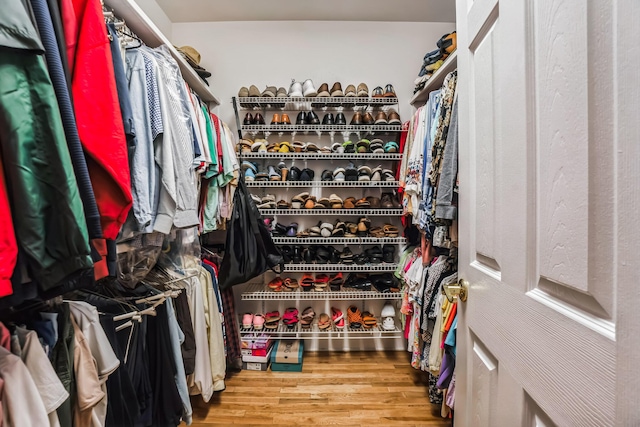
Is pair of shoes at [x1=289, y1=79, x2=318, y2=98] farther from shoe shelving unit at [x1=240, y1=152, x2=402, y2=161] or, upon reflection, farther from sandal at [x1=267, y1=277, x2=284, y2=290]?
sandal at [x1=267, y1=277, x2=284, y2=290]

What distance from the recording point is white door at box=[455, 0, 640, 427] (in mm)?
315

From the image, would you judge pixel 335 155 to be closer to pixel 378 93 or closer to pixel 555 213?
pixel 378 93

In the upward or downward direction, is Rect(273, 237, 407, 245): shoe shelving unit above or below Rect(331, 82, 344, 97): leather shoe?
below

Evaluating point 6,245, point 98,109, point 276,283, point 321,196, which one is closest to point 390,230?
point 321,196

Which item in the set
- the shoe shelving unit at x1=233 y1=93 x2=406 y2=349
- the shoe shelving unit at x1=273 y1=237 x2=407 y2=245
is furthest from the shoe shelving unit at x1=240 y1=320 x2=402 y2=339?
the shoe shelving unit at x1=273 y1=237 x2=407 y2=245

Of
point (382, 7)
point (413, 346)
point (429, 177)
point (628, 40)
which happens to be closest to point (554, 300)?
point (628, 40)

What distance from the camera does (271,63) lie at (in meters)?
2.06

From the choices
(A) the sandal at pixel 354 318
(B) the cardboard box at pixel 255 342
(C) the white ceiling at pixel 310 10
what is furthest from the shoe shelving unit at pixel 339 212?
(C) the white ceiling at pixel 310 10

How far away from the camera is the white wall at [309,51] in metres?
2.05

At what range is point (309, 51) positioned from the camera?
2057mm

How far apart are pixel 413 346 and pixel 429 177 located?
103 cm

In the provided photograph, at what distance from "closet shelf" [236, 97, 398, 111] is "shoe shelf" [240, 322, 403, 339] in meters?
1.58

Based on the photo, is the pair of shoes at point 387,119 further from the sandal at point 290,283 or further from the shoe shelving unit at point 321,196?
the sandal at point 290,283

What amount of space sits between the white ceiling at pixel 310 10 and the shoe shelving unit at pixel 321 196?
0.63m
